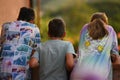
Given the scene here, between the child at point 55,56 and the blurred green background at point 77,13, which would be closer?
the child at point 55,56

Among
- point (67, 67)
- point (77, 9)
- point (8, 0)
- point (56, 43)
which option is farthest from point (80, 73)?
point (77, 9)

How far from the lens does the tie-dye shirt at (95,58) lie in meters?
3.84

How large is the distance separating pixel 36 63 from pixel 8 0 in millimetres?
2787

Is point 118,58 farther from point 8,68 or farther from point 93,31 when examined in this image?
point 8,68

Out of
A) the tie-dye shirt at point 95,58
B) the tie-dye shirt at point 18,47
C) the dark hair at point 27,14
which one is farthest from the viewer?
the dark hair at point 27,14

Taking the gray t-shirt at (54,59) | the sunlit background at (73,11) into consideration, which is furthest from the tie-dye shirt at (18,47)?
the sunlit background at (73,11)

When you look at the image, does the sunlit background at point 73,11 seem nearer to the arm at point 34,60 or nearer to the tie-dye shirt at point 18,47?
the tie-dye shirt at point 18,47

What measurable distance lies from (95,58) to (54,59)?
398mm

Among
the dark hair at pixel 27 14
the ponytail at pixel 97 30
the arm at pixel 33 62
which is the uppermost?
the dark hair at pixel 27 14

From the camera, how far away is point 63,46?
156 inches

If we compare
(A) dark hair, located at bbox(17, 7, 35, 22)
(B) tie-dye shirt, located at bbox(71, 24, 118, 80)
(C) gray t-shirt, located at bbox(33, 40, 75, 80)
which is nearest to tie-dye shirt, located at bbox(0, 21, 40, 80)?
(A) dark hair, located at bbox(17, 7, 35, 22)

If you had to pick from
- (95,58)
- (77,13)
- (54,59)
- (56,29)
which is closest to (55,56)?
(54,59)

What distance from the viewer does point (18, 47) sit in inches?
162

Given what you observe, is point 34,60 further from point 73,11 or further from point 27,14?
point 73,11
